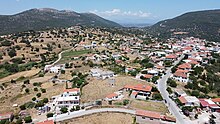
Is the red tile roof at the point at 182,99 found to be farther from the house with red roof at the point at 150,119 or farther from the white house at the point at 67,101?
the white house at the point at 67,101

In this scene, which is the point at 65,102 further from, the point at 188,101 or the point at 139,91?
the point at 188,101

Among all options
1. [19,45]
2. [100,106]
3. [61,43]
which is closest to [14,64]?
[19,45]

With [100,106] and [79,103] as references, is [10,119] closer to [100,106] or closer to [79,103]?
[79,103]

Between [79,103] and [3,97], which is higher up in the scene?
[79,103]

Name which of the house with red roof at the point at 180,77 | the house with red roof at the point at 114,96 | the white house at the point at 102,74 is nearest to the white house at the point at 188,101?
the house with red roof at the point at 114,96

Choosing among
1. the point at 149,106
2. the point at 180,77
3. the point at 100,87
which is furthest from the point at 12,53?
the point at 149,106

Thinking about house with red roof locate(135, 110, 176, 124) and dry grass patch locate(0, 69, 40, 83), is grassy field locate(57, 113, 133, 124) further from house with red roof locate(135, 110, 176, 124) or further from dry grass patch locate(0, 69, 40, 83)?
dry grass patch locate(0, 69, 40, 83)
